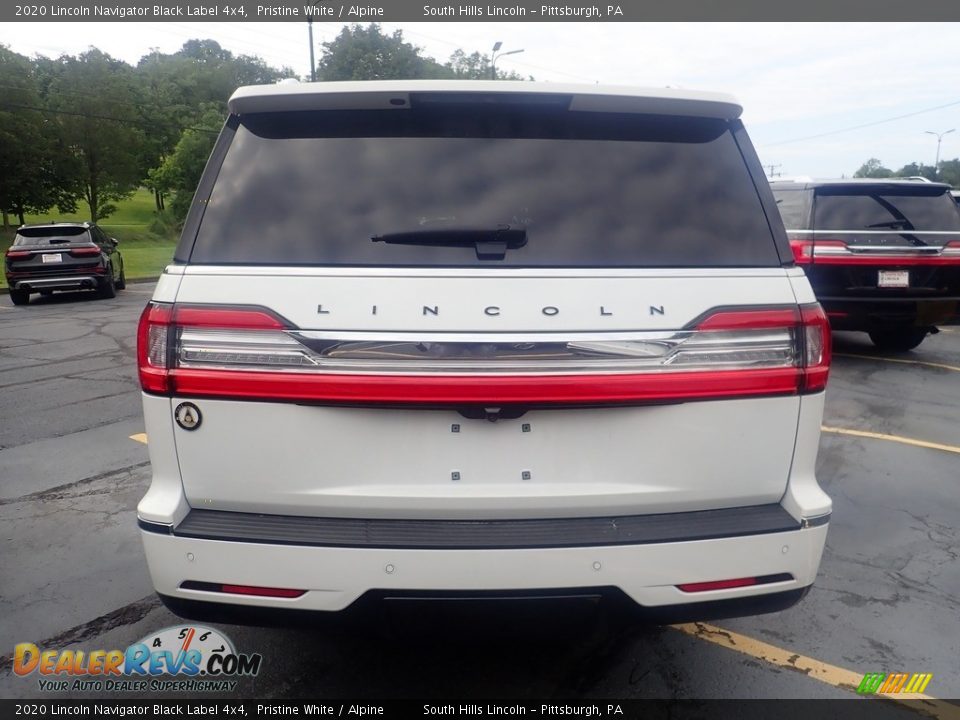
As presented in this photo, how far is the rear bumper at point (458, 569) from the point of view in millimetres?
1999

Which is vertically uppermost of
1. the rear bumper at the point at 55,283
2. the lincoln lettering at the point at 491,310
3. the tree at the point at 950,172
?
the tree at the point at 950,172

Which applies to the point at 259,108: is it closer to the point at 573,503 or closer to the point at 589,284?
the point at 589,284

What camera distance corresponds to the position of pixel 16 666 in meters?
2.85

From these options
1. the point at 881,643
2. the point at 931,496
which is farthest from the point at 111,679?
the point at 931,496

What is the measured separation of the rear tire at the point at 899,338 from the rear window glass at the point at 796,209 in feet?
6.58

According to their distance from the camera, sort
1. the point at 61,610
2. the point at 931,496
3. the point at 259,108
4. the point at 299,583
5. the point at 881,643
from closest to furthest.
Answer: the point at 299,583
the point at 259,108
the point at 881,643
the point at 61,610
the point at 931,496

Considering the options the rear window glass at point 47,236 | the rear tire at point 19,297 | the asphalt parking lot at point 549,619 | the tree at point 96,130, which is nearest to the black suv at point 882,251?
the asphalt parking lot at point 549,619

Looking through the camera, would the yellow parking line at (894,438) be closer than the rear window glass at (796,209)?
Yes

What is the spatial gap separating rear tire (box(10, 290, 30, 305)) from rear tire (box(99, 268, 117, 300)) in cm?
148

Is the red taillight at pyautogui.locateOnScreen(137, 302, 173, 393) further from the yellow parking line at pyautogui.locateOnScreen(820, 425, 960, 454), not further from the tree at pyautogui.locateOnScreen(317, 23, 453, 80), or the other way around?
the tree at pyautogui.locateOnScreen(317, 23, 453, 80)

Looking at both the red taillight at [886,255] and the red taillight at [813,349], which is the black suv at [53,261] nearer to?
the red taillight at [886,255]

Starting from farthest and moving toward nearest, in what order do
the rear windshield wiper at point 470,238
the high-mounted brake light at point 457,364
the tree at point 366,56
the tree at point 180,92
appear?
the tree at point 366,56
the tree at point 180,92
the rear windshield wiper at point 470,238
the high-mounted brake light at point 457,364

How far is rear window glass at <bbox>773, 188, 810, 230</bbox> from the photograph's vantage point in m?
8.54

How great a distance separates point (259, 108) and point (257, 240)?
0.45 m
